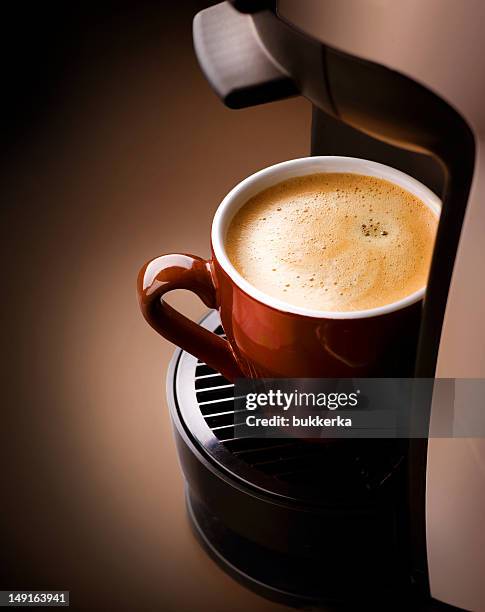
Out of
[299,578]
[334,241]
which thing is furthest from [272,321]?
[299,578]

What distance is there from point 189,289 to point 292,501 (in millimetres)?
123

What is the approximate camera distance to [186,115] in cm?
81

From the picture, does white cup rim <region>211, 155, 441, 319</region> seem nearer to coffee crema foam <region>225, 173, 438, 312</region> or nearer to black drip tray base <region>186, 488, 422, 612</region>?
coffee crema foam <region>225, 173, 438, 312</region>

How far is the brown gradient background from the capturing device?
1.75 ft

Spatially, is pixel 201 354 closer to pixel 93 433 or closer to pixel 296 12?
pixel 93 433

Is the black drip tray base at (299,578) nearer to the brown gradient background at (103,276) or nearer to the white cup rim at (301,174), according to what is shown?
the brown gradient background at (103,276)

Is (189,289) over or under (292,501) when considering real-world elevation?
over

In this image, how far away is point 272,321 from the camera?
16.3 inches

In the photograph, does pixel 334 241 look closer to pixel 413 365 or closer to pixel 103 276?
pixel 413 365

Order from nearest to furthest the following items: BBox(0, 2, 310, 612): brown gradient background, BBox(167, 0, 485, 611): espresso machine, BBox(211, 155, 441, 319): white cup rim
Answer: BBox(167, 0, 485, 611): espresso machine → BBox(211, 155, 441, 319): white cup rim → BBox(0, 2, 310, 612): brown gradient background

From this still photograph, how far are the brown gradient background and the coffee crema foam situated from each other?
19 cm

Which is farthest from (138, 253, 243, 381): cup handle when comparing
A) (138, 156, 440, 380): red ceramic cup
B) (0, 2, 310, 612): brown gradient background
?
(0, 2, 310, 612): brown gradient background

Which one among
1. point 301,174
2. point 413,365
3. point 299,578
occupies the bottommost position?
point 299,578

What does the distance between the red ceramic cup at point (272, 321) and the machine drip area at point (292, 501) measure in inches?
1.5
